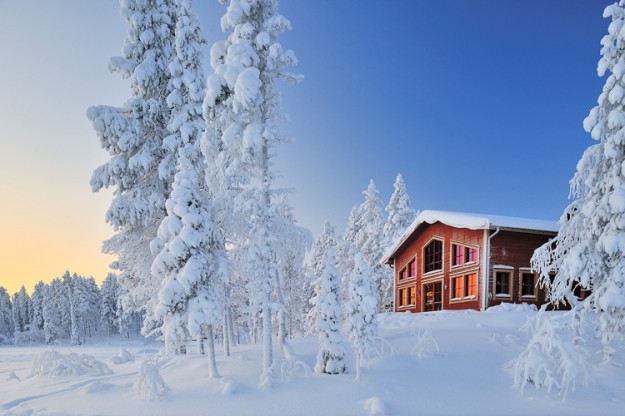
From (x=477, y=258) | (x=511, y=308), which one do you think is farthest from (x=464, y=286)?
(x=511, y=308)

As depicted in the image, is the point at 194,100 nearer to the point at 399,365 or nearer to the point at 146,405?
Result: the point at 146,405

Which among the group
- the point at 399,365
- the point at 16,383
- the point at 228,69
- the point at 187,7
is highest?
the point at 187,7

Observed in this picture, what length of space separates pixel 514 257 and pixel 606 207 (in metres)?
10.1

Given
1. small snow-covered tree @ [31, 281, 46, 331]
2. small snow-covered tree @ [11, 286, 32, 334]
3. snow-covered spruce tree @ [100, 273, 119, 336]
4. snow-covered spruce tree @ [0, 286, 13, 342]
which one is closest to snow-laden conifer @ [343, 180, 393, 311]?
snow-covered spruce tree @ [100, 273, 119, 336]

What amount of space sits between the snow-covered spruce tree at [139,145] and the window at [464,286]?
1817 cm

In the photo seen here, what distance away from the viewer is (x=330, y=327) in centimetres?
1111

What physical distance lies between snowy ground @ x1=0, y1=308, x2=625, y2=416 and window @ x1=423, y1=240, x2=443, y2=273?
1142 cm

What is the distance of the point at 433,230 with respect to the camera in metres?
26.0

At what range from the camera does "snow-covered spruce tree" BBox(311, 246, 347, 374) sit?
36.3 ft

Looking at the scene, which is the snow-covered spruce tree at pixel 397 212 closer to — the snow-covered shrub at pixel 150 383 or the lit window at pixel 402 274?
the lit window at pixel 402 274

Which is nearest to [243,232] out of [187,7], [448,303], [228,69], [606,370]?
[228,69]

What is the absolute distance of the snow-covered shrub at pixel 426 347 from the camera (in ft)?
41.8

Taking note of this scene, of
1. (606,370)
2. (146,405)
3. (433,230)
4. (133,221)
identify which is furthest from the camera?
(433,230)

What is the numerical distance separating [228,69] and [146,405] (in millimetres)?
9847
